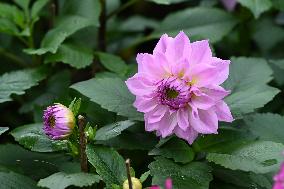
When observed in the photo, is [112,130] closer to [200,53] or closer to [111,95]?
[111,95]

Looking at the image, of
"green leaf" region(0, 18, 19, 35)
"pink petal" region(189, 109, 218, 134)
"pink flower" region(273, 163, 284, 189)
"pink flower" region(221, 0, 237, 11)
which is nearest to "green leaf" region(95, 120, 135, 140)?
"pink petal" region(189, 109, 218, 134)

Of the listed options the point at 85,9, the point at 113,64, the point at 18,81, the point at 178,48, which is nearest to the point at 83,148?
the point at 178,48

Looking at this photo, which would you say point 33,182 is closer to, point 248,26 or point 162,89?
point 162,89

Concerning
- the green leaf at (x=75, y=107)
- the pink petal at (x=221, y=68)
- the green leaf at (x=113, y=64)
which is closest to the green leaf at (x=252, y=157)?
the pink petal at (x=221, y=68)

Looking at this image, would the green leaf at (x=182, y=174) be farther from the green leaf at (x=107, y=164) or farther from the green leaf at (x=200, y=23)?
the green leaf at (x=200, y=23)

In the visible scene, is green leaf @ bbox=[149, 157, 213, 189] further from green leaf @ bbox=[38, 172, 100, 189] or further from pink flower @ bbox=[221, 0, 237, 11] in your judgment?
pink flower @ bbox=[221, 0, 237, 11]

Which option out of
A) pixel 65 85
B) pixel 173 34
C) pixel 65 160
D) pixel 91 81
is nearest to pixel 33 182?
pixel 65 160
